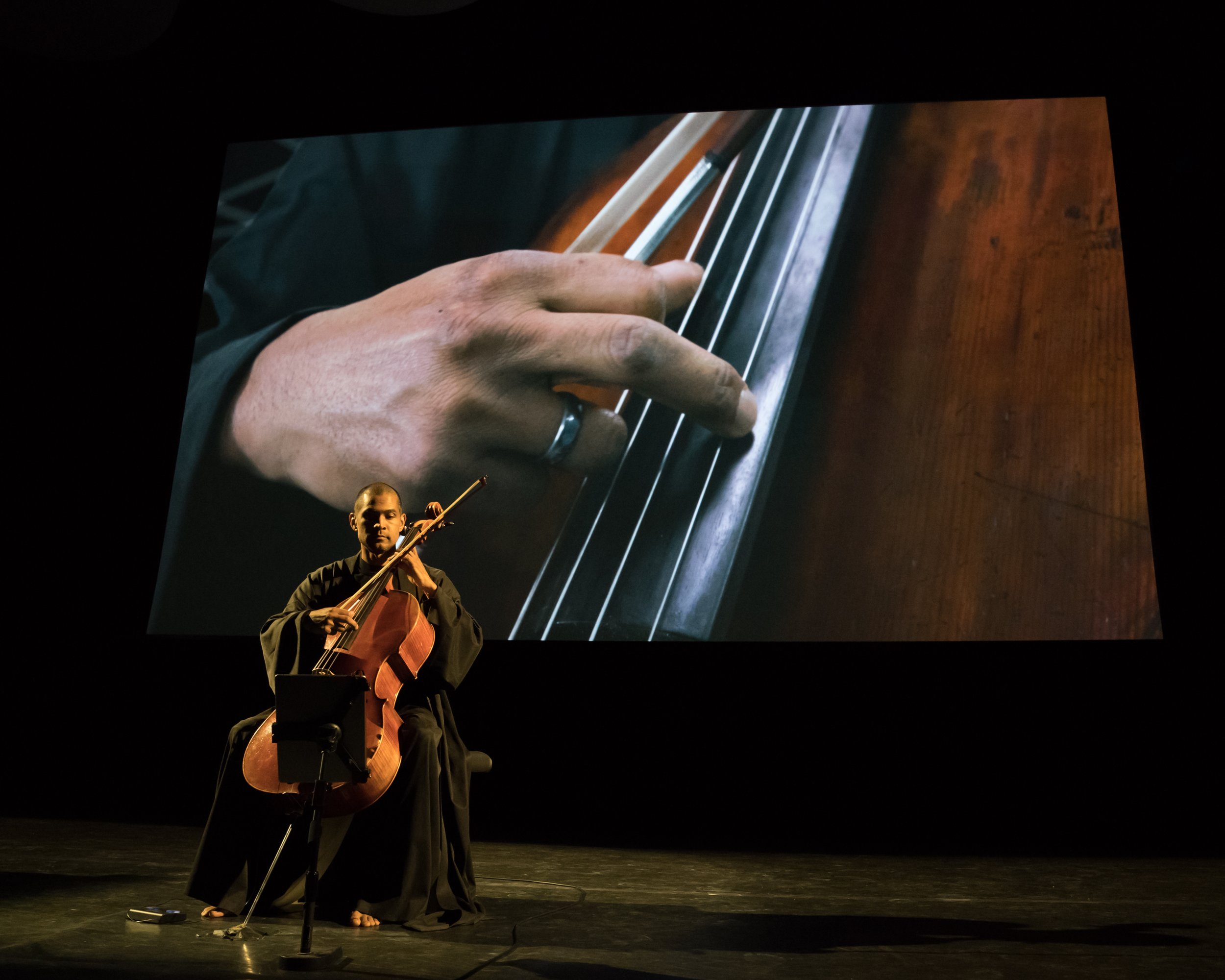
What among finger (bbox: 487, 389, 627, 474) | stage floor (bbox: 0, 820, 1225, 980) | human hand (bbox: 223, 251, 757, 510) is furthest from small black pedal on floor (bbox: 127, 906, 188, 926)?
finger (bbox: 487, 389, 627, 474)

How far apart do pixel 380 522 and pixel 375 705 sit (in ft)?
1.54

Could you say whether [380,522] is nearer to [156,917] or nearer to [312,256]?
[156,917]

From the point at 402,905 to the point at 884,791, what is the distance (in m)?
2.02

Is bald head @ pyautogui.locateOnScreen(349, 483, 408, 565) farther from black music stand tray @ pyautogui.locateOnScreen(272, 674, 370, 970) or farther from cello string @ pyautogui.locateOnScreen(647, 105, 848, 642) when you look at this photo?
cello string @ pyautogui.locateOnScreen(647, 105, 848, 642)

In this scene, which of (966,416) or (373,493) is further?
(966,416)

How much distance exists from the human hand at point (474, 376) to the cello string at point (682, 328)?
3cm

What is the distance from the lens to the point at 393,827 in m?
2.50

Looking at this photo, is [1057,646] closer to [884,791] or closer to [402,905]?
[884,791]

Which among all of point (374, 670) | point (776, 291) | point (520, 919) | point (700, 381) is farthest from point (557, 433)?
point (520, 919)

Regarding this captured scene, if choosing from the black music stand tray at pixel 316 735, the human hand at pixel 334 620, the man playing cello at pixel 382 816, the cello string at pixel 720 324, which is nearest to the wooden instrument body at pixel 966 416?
Result: the cello string at pixel 720 324

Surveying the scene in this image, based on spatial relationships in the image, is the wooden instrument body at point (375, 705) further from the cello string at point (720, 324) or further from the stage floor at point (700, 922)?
the cello string at point (720, 324)

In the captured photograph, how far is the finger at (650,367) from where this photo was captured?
3.73 meters

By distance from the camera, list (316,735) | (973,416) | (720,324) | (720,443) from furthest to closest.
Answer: (720,324) → (720,443) → (973,416) → (316,735)

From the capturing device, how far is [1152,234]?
3.82m
